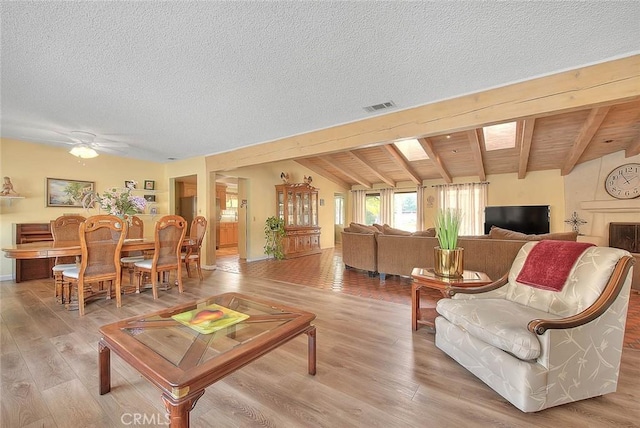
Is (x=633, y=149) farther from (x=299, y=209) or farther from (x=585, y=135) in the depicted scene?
(x=299, y=209)

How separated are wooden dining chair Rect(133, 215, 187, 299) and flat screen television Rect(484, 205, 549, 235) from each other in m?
7.35

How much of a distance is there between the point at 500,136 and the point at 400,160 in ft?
6.93

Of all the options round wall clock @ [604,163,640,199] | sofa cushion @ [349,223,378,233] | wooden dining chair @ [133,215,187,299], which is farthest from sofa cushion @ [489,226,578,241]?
wooden dining chair @ [133,215,187,299]

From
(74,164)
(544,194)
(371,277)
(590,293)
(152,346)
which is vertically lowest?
(371,277)

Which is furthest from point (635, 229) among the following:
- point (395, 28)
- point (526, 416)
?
point (395, 28)

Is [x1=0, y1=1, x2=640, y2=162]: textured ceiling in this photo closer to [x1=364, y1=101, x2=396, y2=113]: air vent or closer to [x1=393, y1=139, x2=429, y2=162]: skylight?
[x1=364, y1=101, x2=396, y2=113]: air vent

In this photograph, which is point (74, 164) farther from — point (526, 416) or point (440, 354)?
point (526, 416)

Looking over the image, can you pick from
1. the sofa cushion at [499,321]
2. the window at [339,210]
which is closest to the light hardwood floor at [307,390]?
the sofa cushion at [499,321]

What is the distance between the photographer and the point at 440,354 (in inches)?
82.1

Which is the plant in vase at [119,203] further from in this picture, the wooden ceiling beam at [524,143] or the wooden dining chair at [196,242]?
the wooden ceiling beam at [524,143]

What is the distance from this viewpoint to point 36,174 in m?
4.79

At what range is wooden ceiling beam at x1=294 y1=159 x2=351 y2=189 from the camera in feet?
26.7

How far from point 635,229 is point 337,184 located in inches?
279

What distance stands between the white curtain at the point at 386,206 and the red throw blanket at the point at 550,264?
273 inches
